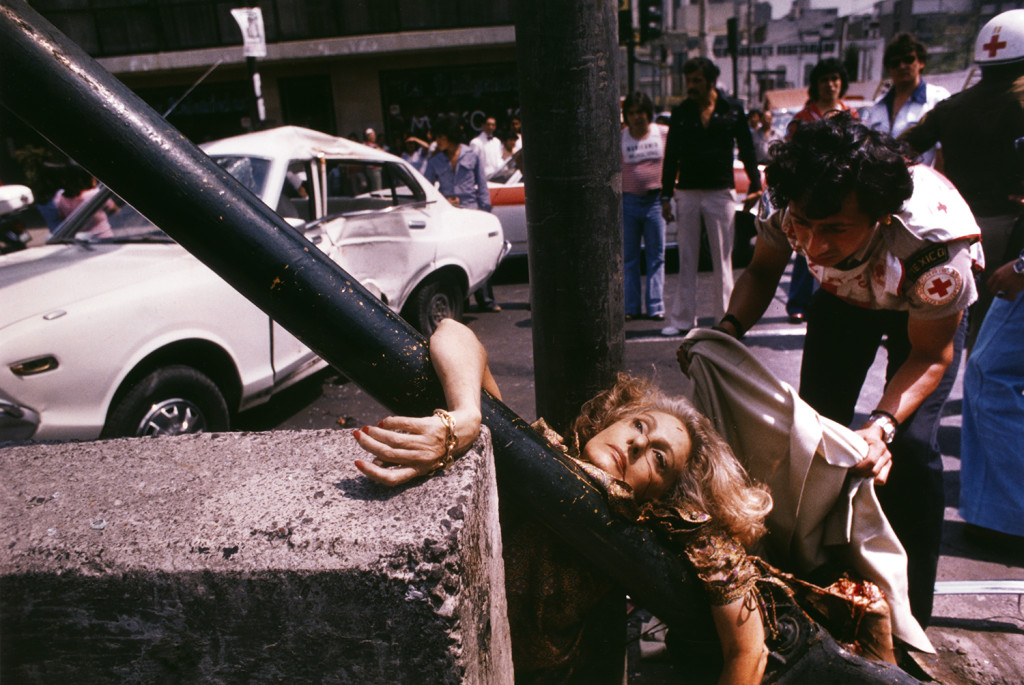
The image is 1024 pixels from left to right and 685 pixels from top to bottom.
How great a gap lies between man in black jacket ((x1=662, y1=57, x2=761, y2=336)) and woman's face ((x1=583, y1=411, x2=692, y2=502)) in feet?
14.1

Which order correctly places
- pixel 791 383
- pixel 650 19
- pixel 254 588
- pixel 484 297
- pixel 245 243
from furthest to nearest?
pixel 650 19 < pixel 484 297 < pixel 791 383 < pixel 245 243 < pixel 254 588

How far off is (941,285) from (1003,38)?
2463mm

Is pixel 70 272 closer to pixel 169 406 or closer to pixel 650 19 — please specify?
pixel 169 406

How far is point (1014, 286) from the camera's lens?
106 inches

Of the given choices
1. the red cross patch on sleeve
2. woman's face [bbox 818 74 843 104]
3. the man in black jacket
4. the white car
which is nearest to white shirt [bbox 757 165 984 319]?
the red cross patch on sleeve

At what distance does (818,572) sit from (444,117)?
658 centimetres

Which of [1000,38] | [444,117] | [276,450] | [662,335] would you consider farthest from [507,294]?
[276,450]

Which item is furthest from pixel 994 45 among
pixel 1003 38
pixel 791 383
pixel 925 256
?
pixel 925 256

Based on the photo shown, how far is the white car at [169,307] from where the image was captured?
10.3ft

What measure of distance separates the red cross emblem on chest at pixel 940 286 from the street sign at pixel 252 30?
822 cm

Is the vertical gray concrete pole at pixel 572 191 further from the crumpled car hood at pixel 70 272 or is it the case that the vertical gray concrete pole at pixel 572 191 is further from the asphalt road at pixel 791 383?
the crumpled car hood at pixel 70 272

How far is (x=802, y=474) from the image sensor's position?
1864mm

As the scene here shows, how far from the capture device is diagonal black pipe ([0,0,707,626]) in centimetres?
98

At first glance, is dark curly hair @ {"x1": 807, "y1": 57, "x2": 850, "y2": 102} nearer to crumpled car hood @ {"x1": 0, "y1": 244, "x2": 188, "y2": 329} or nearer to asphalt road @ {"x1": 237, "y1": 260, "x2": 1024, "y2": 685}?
asphalt road @ {"x1": 237, "y1": 260, "x2": 1024, "y2": 685}
